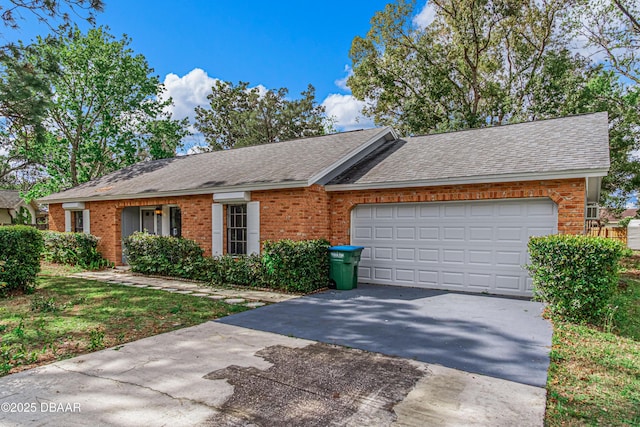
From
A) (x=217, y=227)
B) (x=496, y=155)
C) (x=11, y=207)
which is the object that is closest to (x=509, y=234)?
(x=496, y=155)

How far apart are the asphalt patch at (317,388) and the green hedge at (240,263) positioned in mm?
4003

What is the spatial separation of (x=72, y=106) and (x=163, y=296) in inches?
632

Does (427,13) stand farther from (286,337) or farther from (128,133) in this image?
(286,337)

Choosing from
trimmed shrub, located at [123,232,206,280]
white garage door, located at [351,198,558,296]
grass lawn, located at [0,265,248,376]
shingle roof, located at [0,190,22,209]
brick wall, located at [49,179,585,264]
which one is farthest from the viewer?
shingle roof, located at [0,190,22,209]

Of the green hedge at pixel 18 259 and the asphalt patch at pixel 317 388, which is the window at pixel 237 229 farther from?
the asphalt patch at pixel 317 388

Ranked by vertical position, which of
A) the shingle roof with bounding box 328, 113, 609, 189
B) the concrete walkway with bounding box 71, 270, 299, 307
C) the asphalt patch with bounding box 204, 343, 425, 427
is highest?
the shingle roof with bounding box 328, 113, 609, 189

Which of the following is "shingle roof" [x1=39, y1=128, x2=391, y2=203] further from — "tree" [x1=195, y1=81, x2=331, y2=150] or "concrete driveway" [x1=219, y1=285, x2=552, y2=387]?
"tree" [x1=195, y1=81, x2=331, y2=150]

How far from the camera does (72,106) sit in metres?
19.3

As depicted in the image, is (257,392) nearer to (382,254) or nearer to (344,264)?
(344,264)

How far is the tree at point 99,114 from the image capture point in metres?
19.0

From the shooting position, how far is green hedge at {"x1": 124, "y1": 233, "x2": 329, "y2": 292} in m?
8.78

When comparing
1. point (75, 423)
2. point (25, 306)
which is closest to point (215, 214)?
point (25, 306)

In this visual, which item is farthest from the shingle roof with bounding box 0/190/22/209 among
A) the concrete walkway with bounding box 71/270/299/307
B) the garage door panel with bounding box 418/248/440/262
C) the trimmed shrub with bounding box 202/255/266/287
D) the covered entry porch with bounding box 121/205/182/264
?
the garage door panel with bounding box 418/248/440/262

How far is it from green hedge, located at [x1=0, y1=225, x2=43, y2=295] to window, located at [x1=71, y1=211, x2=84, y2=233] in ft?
22.1
